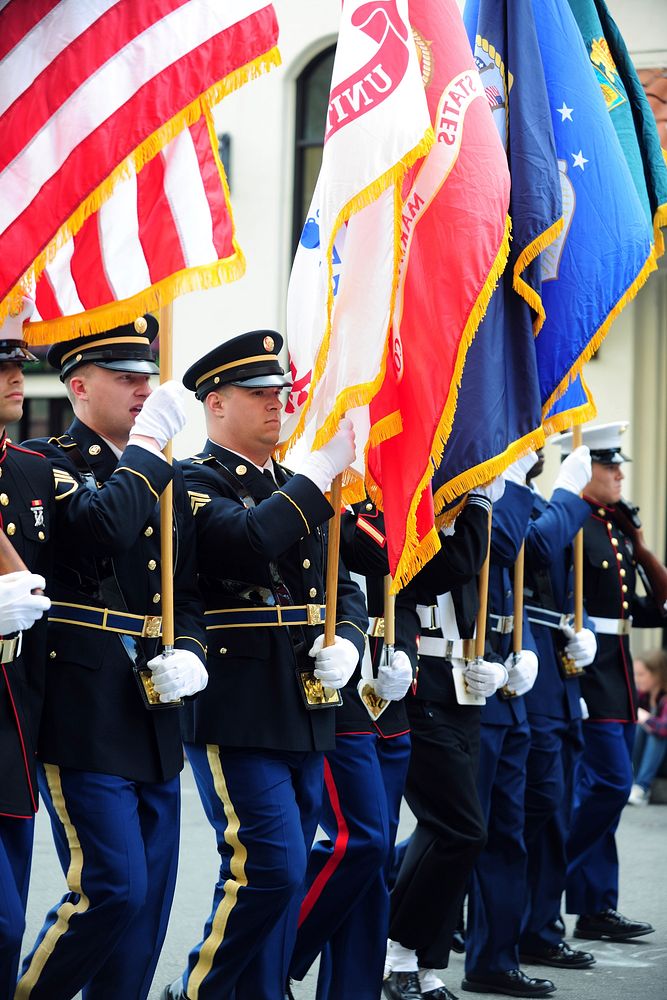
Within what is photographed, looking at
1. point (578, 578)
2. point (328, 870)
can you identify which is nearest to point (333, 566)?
point (328, 870)

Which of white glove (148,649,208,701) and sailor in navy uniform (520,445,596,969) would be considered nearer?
white glove (148,649,208,701)

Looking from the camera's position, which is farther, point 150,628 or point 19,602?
point 150,628

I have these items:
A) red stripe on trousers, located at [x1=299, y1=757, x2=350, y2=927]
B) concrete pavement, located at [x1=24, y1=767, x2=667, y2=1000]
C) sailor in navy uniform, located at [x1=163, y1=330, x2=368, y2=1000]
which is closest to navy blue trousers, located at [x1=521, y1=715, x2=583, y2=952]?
concrete pavement, located at [x1=24, y1=767, x2=667, y2=1000]

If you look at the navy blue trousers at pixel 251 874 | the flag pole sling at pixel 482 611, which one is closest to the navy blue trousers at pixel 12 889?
the navy blue trousers at pixel 251 874

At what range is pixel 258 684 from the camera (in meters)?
4.66

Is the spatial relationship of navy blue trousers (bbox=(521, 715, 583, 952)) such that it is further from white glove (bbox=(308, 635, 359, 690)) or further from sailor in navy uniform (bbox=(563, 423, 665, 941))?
white glove (bbox=(308, 635, 359, 690))

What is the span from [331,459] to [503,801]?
205cm

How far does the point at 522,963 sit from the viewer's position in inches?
258

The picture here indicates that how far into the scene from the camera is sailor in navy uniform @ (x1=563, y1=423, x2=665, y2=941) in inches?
280

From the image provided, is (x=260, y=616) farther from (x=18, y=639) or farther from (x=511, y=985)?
(x=511, y=985)

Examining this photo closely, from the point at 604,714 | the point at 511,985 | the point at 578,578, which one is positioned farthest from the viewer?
the point at 604,714

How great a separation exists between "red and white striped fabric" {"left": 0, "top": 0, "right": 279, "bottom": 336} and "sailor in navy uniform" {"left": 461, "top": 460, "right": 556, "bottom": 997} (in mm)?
2174

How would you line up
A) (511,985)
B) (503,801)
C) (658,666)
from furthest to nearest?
(658,666), (503,801), (511,985)

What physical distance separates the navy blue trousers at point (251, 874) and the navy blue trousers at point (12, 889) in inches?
25.8
